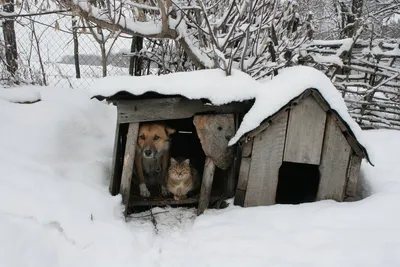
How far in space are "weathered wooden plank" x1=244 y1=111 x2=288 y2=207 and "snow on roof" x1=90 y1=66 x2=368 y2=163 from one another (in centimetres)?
18

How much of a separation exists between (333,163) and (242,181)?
83 cm

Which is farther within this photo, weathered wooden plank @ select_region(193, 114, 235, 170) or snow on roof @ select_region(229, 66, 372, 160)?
weathered wooden plank @ select_region(193, 114, 235, 170)

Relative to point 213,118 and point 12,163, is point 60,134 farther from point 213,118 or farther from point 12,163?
point 213,118

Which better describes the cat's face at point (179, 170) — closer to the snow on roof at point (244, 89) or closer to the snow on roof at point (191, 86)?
the snow on roof at point (244, 89)

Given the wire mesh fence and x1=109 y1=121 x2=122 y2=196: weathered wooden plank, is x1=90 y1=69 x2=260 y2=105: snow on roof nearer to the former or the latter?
x1=109 y1=121 x2=122 y2=196: weathered wooden plank

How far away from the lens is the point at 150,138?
3.77 m

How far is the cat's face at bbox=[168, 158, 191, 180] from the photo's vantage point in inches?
149

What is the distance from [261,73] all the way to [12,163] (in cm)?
316

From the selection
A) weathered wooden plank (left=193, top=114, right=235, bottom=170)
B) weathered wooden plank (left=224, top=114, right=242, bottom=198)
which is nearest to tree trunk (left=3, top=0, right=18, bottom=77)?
weathered wooden plank (left=193, top=114, right=235, bottom=170)

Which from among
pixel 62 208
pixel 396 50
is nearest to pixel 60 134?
pixel 62 208

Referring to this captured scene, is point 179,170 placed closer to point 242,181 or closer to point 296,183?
point 242,181

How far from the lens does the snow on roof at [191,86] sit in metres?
3.12

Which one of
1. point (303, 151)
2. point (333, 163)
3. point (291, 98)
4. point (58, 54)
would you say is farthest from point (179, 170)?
point (58, 54)

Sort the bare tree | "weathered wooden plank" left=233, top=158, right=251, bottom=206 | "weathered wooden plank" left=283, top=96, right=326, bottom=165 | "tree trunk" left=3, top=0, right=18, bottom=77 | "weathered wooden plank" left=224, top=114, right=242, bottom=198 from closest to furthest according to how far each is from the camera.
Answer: "weathered wooden plank" left=283, top=96, right=326, bottom=165 → "weathered wooden plank" left=233, top=158, right=251, bottom=206 → "weathered wooden plank" left=224, top=114, right=242, bottom=198 → the bare tree → "tree trunk" left=3, top=0, right=18, bottom=77
